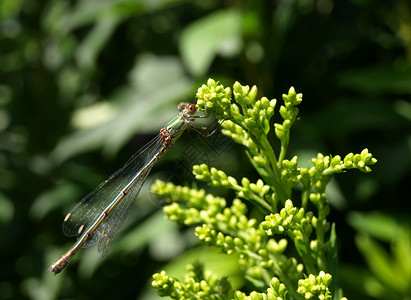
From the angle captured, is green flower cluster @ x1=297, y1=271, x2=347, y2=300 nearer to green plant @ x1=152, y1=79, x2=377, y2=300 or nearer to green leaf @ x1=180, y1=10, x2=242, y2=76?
green plant @ x1=152, y1=79, x2=377, y2=300

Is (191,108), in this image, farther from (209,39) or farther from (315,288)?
(209,39)

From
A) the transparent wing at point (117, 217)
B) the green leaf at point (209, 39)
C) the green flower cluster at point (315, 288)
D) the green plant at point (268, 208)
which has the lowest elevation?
the green flower cluster at point (315, 288)

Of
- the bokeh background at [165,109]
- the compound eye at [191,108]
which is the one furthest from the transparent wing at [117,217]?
the bokeh background at [165,109]

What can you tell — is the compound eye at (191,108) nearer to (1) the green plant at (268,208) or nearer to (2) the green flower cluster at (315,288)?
(1) the green plant at (268,208)

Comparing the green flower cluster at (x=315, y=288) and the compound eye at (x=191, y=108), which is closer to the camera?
the green flower cluster at (x=315, y=288)

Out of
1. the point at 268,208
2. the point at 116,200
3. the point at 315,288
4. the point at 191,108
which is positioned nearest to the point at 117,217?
the point at 116,200

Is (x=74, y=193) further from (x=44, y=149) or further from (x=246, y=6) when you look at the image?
(x=246, y=6)
